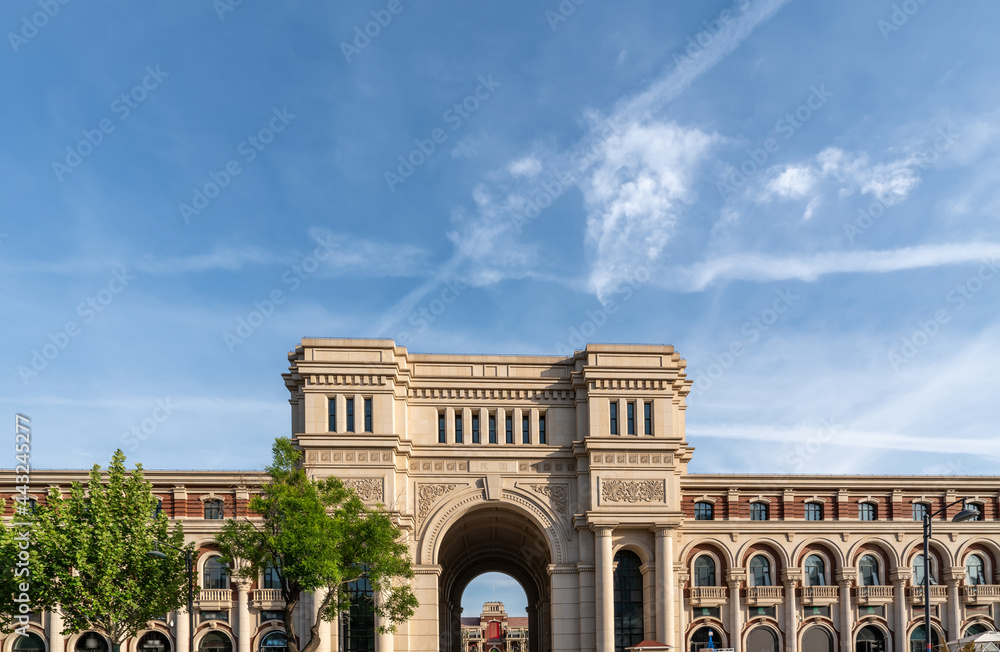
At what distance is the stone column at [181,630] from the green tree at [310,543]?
43.6ft

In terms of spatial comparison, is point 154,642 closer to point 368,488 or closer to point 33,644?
point 33,644

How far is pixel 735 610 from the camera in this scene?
5791cm

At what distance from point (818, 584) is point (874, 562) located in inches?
158

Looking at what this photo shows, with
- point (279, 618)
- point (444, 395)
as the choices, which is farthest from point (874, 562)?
point (279, 618)

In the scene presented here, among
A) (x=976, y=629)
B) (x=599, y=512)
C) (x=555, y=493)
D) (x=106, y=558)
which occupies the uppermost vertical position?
(x=555, y=493)

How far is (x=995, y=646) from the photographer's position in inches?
2068

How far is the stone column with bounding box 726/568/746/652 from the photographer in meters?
57.4

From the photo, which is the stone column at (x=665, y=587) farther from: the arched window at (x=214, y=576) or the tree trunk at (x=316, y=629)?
the arched window at (x=214, y=576)

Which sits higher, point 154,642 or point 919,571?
point 919,571

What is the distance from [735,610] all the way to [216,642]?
3182 cm

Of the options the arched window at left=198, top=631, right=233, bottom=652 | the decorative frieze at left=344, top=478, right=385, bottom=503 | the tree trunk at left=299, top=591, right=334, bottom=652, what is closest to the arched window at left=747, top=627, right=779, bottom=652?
the decorative frieze at left=344, top=478, right=385, bottom=503

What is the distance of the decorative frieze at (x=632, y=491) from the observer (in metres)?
54.7

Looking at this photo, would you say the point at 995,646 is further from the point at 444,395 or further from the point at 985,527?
the point at 444,395

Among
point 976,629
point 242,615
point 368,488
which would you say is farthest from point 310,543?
point 976,629
